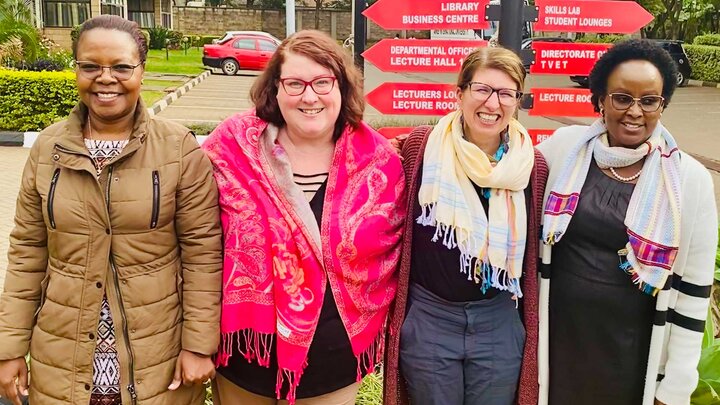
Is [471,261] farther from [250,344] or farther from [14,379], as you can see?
[14,379]

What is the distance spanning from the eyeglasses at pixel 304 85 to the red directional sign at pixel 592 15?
294 centimetres

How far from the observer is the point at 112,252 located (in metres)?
2.15

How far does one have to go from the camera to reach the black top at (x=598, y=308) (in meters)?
2.34

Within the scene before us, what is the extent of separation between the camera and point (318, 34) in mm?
2352

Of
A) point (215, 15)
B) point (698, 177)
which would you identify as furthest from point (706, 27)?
point (698, 177)

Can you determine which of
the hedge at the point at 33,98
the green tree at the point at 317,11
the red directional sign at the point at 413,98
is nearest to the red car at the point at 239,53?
the hedge at the point at 33,98

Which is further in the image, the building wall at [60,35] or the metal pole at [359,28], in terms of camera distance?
the building wall at [60,35]

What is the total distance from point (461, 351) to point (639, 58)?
4.12 feet

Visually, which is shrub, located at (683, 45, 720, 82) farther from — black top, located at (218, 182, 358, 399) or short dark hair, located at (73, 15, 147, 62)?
short dark hair, located at (73, 15, 147, 62)

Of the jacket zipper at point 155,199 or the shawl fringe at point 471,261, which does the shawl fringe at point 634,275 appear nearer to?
the shawl fringe at point 471,261

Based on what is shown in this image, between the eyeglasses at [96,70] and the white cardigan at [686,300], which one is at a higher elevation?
the eyeglasses at [96,70]

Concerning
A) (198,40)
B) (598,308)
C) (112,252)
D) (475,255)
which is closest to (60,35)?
(198,40)

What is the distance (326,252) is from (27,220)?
1.03 meters

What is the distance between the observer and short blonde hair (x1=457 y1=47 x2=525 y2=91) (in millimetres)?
2363
